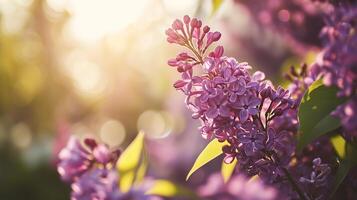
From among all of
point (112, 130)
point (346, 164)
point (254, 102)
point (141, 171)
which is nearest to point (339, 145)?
point (346, 164)

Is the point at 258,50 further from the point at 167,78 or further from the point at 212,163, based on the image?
the point at 167,78

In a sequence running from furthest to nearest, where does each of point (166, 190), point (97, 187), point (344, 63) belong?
point (166, 190)
point (97, 187)
point (344, 63)

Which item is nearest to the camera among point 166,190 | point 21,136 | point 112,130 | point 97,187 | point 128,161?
point 97,187

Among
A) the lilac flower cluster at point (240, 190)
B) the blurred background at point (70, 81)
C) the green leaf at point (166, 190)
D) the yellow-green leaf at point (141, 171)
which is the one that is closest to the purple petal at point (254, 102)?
the lilac flower cluster at point (240, 190)

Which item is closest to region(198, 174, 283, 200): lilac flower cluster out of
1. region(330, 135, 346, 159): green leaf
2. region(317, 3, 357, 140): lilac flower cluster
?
region(330, 135, 346, 159): green leaf

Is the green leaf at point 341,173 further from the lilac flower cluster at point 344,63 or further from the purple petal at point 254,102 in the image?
the purple petal at point 254,102

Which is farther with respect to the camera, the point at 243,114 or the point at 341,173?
the point at 341,173

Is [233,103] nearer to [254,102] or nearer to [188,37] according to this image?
[254,102]
